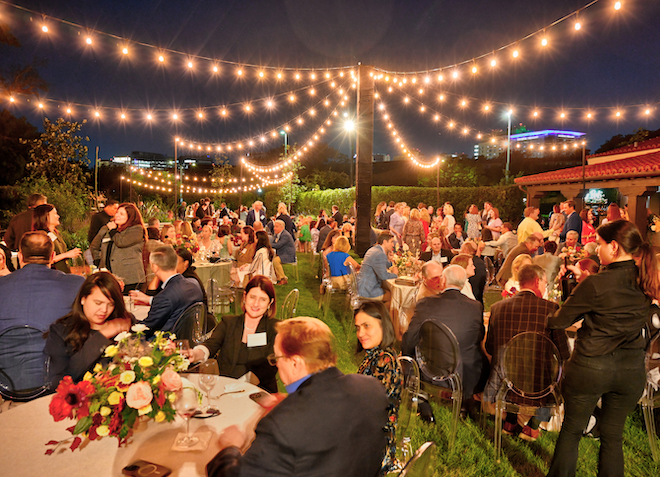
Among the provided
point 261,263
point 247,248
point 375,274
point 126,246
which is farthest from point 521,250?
point 126,246

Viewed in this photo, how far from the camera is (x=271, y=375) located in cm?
290

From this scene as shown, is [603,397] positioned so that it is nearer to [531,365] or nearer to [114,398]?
[531,365]

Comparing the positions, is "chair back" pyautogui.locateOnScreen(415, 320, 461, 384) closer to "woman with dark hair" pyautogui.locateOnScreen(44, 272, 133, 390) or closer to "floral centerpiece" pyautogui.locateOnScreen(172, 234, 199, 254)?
"woman with dark hair" pyautogui.locateOnScreen(44, 272, 133, 390)

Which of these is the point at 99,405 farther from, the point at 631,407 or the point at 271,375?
the point at 631,407

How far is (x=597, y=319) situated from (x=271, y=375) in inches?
77.7

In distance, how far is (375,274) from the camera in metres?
5.29

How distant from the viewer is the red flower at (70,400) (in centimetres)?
153

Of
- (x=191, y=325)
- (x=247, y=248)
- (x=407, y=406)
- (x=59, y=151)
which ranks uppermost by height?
(x=59, y=151)

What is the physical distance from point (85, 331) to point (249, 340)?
3.11 feet

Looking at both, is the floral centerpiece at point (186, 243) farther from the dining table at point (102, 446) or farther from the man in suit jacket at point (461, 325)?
the dining table at point (102, 446)

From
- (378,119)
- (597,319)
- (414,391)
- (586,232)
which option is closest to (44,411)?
(414,391)

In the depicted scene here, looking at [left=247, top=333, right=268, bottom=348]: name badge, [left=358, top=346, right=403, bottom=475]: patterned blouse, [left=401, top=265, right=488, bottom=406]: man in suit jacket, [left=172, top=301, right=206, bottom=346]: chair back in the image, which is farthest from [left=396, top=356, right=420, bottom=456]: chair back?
[left=172, top=301, right=206, bottom=346]: chair back

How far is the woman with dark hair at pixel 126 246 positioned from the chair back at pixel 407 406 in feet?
11.0

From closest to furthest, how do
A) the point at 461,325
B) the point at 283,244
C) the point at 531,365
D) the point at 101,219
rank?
the point at 531,365, the point at 461,325, the point at 101,219, the point at 283,244
